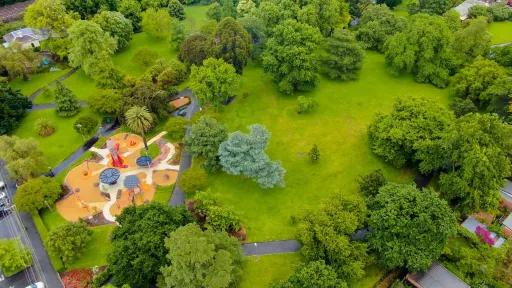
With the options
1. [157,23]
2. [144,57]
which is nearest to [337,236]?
[144,57]

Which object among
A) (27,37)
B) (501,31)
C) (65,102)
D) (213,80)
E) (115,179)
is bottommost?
(115,179)

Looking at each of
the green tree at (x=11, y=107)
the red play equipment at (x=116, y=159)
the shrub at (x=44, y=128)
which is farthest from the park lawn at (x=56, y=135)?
the red play equipment at (x=116, y=159)

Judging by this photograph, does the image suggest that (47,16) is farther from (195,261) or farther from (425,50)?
(425,50)

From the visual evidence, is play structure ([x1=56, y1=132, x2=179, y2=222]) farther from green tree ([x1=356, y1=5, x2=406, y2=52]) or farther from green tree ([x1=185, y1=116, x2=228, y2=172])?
green tree ([x1=356, y1=5, x2=406, y2=52])

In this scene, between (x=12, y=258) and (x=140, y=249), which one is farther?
(x=12, y=258)

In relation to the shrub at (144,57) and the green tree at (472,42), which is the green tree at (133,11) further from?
the green tree at (472,42)

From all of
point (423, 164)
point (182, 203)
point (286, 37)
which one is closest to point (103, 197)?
point (182, 203)
